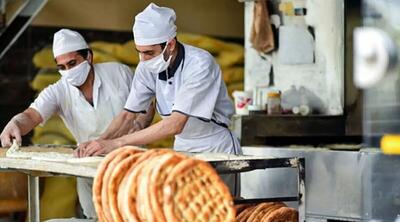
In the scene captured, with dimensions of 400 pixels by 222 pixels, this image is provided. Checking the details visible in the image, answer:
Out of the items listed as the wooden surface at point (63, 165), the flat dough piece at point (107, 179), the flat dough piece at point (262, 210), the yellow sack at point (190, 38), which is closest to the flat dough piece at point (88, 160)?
the wooden surface at point (63, 165)

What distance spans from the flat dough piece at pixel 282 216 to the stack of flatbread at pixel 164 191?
2.47 ft

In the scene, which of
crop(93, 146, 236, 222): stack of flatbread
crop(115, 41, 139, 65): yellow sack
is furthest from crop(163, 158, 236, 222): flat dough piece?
crop(115, 41, 139, 65): yellow sack

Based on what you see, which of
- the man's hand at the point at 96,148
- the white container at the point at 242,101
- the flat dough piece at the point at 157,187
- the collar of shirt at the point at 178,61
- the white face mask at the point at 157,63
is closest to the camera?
the flat dough piece at the point at 157,187

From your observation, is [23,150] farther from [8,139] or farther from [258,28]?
[258,28]

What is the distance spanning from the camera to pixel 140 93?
198 inches

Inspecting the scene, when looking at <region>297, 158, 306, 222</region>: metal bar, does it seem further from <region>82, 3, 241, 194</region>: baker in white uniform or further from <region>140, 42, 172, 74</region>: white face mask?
<region>140, 42, 172, 74</region>: white face mask

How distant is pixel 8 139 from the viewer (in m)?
5.15

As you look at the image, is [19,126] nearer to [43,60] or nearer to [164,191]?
[43,60]

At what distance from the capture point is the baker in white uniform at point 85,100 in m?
5.35

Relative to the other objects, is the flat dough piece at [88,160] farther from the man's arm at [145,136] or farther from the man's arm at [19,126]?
the man's arm at [19,126]

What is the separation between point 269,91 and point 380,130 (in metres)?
3.90

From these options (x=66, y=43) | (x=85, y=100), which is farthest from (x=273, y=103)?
(x=66, y=43)

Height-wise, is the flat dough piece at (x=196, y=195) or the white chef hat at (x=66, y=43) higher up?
the white chef hat at (x=66, y=43)

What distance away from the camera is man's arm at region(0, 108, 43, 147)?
16.9 ft
